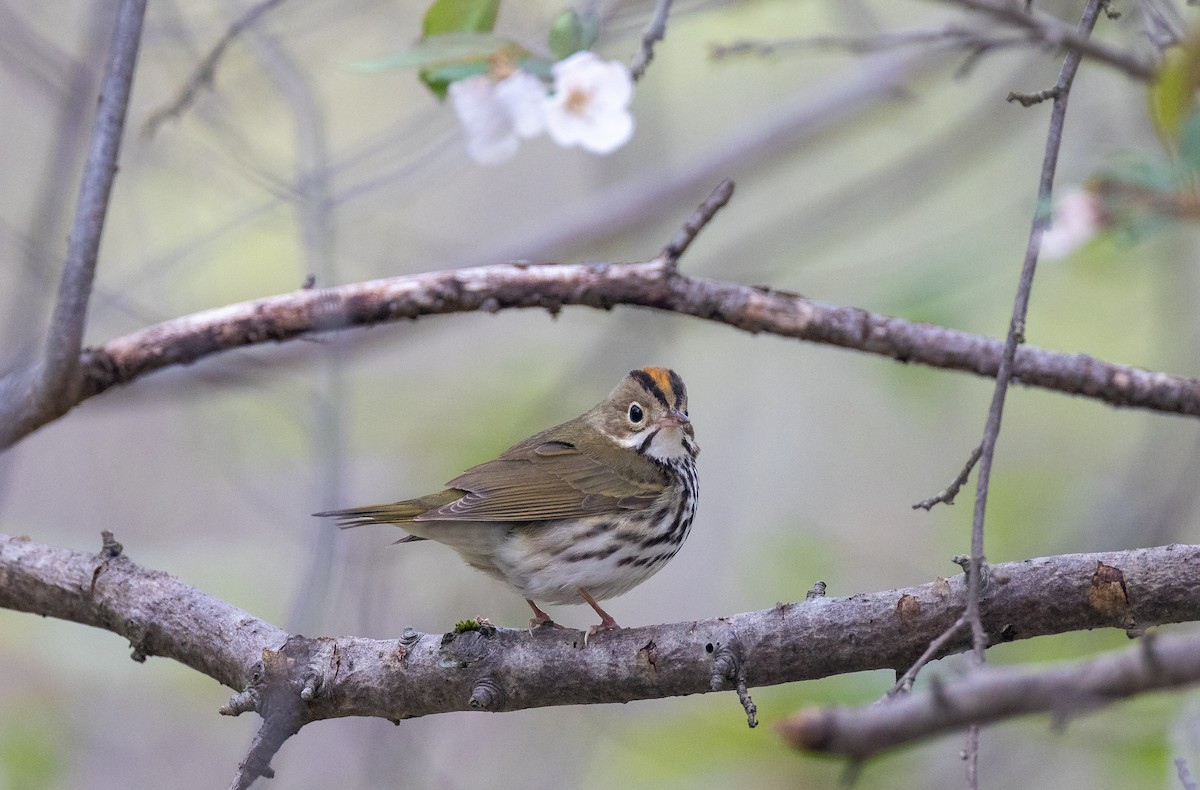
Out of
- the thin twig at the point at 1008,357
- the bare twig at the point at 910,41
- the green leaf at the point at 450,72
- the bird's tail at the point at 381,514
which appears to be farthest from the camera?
the bird's tail at the point at 381,514

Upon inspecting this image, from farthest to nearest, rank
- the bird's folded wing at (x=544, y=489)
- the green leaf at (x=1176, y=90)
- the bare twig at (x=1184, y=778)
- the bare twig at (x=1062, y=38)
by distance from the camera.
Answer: the bird's folded wing at (x=544, y=489) → the bare twig at (x=1062, y=38) → the green leaf at (x=1176, y=90) → the bare twig at (x=1184, y=778)

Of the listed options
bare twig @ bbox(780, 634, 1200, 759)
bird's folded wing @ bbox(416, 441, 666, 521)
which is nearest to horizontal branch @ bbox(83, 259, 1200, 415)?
bird's folded wing @ bbox(416, 441, 666, 521)

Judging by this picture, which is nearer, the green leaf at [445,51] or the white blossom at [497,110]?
the green leaf at [445,51]

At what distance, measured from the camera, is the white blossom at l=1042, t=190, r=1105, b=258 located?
2.89 metres

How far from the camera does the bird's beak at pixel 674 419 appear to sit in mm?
3803

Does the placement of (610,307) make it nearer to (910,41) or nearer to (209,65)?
(910,41)

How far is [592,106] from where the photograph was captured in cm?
297

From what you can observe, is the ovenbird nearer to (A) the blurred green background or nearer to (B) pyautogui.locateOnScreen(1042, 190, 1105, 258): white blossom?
(A) the blurred green background

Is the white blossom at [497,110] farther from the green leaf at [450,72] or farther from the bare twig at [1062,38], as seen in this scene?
the bare twig at [1062,38]

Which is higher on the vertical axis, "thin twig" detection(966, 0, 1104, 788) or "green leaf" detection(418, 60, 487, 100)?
"green leaf" detection(418, 60, 487, 100)

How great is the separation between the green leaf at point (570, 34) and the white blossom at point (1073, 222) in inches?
50.3

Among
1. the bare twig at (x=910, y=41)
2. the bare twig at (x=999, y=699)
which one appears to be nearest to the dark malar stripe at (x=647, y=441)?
the bare twig at (x=910, y=41)

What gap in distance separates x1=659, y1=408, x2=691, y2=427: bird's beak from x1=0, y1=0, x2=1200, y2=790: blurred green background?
2.67 ft

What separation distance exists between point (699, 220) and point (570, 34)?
1.88 ft
